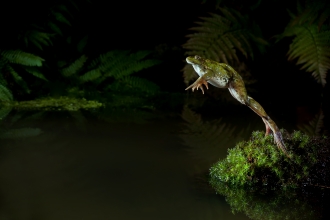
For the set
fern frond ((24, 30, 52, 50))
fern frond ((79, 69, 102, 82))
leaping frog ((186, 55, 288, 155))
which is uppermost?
leaping frog ((186, 55, 288, 155))

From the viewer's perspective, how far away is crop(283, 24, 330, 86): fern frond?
4.02m

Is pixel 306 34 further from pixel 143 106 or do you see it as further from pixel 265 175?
pixel 265 175

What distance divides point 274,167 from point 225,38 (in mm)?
2632

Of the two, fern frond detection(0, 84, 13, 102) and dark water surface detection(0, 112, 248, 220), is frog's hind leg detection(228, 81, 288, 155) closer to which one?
dark water surface detection(0, 112, 248, 220)

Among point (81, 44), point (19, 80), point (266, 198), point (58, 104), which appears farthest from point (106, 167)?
point (81, 44)

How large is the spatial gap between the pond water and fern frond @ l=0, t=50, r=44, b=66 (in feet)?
2.47

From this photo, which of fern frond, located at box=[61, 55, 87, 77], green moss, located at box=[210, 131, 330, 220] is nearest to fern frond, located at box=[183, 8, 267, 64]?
fern frond, located at box=[61, 55, 87, 77]

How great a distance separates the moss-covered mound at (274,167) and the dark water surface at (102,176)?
177 millimetres

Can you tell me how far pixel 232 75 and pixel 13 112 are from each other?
2145mm

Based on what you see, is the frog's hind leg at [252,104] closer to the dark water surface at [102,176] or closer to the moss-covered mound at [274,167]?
the moss-covered mound at [274,167]

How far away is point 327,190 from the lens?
219cm

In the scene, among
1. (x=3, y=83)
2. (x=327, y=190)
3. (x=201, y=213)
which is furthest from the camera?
(x=3, y=83)

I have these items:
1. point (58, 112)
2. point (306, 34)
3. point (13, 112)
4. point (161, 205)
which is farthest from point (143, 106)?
point (161, 205)

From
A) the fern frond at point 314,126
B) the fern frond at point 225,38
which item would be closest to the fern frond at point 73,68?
the fern frond at point 225,38
